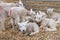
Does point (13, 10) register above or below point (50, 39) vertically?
above

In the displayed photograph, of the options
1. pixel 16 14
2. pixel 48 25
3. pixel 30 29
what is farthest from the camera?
pixel 48 25

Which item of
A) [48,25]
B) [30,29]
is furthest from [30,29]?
[48,25]

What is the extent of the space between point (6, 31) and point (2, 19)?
307 mm

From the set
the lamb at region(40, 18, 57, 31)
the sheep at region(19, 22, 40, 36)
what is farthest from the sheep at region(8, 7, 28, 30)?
the lamb at region(40, 18, 57, 31)

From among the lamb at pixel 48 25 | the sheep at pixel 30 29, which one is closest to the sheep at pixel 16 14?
the sheep at pixel 30 29

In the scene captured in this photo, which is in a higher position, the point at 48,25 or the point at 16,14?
the point at 16,14

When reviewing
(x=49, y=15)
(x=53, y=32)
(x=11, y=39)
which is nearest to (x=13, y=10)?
(x=11, y=39)

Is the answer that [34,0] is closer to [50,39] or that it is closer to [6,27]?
[6,27]

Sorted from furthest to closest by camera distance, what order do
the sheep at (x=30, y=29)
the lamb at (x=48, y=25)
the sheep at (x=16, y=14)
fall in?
1. the lamb at (x=48, y=25)
2. the sheep at (x=16, y=14)
3. the sheep at (x=30, y=29)

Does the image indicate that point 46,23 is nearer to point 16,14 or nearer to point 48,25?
point 48,25

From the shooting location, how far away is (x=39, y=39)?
3062 millimetres

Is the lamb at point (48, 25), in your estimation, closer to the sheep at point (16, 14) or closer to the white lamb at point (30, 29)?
the white lamb at point (30, 29)

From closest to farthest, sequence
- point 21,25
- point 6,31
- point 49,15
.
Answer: point 21,25 → point 6,31 → point 49,15

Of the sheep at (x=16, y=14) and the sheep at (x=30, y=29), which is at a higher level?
the sheep at (x=16, y=14)
